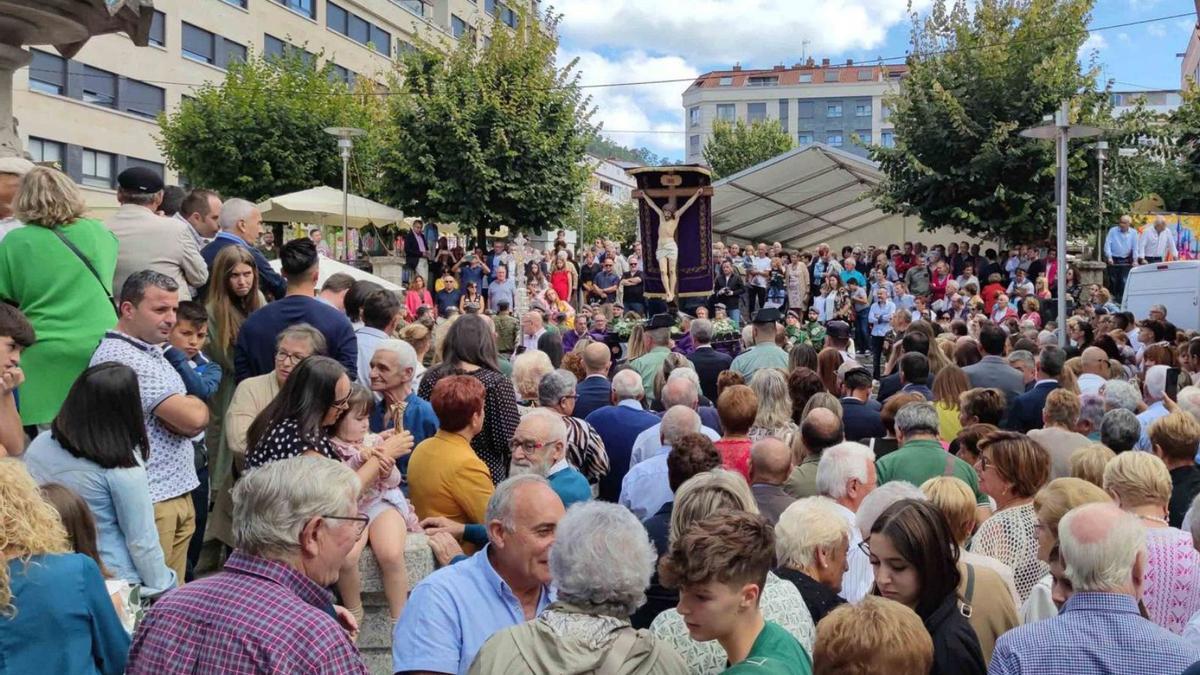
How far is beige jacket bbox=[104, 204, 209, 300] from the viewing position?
6.67 m

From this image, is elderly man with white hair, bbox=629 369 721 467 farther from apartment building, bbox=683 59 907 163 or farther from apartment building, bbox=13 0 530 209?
apartment building, bbox=683 59 907 163

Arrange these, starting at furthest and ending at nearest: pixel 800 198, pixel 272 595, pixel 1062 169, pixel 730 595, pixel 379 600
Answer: pixel 800 198
pixel 1062 169
pixel 379 600
pixel 730 595
pixel 272 595

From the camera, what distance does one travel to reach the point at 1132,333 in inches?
568

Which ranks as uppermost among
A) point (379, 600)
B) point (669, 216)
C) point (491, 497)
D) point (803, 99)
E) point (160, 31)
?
point (803, 99)

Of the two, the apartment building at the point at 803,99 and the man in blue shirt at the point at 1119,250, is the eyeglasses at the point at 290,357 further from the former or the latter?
the apartment building at the point at 803,99

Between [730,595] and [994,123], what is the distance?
91.6ft

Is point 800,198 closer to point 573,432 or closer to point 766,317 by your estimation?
point 766,317

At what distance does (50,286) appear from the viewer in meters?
5.79

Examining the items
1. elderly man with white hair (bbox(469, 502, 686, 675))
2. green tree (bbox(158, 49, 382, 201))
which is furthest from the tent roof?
elderly man with white hair (bbox(469, 502, 686, 675))

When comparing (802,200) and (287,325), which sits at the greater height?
(802,200)

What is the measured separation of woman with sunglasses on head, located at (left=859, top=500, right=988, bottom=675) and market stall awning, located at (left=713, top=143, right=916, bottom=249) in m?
25.6

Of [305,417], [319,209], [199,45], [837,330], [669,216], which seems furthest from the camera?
[199,45]

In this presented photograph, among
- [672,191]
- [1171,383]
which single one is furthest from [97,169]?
[1171,383]

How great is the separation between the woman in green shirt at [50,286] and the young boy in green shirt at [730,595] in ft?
12.2
